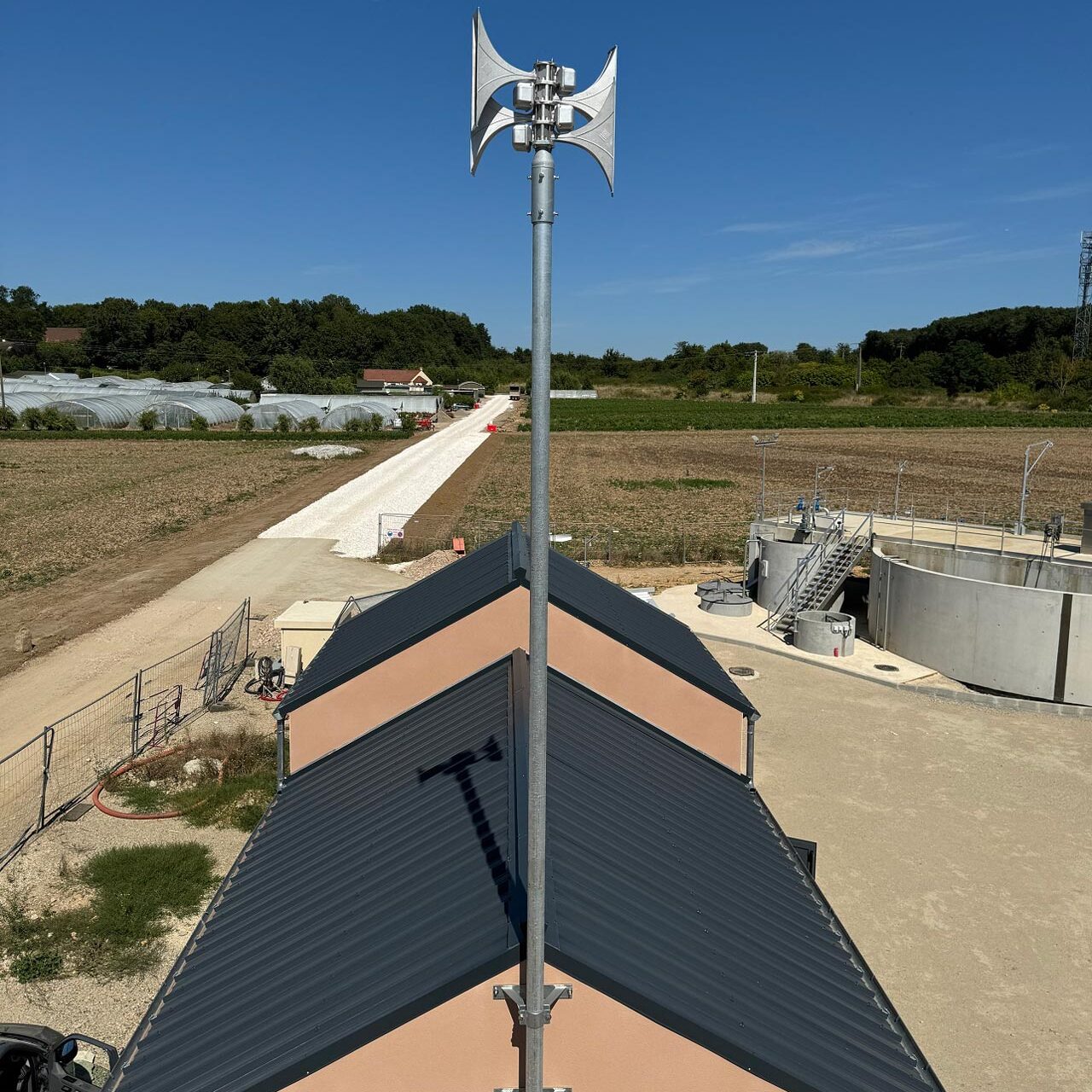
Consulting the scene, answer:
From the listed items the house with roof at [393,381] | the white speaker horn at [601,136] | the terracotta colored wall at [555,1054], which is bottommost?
the terracotta colored wall at [555,1054]

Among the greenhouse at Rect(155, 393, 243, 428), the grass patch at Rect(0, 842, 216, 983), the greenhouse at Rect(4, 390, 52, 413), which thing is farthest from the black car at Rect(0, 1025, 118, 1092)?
the greenhouse at Rect(4, 390, 52, 413)

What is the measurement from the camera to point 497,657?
10125 millimetres

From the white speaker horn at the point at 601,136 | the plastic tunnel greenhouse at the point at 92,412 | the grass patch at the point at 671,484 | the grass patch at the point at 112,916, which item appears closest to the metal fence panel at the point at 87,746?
the grass patch at the point at 112,916

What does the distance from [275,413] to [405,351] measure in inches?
3867

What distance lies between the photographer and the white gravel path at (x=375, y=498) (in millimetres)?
39250

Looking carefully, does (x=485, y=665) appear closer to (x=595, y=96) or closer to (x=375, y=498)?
(x=595, y=96)

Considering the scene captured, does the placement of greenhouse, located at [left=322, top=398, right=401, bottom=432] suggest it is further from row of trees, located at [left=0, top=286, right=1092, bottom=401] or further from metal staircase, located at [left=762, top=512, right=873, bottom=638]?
metal staircase, located at [left=762, top=512, right=873, bottom=638]

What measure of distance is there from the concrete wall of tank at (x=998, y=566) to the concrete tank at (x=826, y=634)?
332 cm

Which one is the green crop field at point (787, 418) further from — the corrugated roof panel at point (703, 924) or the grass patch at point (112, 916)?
the corrugated roof panel at point (703, 924)

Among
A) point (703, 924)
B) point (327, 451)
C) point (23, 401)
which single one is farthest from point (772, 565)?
point (23, 401)

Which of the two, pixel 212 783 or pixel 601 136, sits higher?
pixel 601 136

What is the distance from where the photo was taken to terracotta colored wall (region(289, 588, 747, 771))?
10.0 m

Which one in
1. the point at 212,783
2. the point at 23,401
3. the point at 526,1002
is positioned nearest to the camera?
the point at 526,1002

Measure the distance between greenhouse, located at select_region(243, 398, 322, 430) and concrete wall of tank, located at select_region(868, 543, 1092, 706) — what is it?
76296 mm
